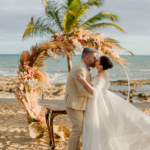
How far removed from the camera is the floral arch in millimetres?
5223

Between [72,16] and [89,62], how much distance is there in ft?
26.4

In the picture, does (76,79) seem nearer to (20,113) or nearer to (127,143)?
(127,143)

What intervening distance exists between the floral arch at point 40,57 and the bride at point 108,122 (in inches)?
53.5

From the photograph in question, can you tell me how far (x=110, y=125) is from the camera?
12.8 feet

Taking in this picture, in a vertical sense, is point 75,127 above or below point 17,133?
above

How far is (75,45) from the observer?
17.5 feet

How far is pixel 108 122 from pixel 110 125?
6 centimetres

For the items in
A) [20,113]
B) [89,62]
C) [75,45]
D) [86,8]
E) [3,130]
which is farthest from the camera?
[86,8]

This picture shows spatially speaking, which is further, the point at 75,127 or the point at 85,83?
the point at 75,127

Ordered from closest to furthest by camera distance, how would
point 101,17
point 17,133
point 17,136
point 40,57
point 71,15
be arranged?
point 40,57 → point 17,136 → point 17,133 → point 71,15 → point 101,17

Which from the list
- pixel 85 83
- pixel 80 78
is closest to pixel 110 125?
pixel 85 83

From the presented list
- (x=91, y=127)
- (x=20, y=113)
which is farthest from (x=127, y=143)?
(x=20, y=113)

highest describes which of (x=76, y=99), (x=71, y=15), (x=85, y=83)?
(x=71, y=15)

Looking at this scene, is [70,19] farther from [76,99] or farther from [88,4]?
[76,99]
